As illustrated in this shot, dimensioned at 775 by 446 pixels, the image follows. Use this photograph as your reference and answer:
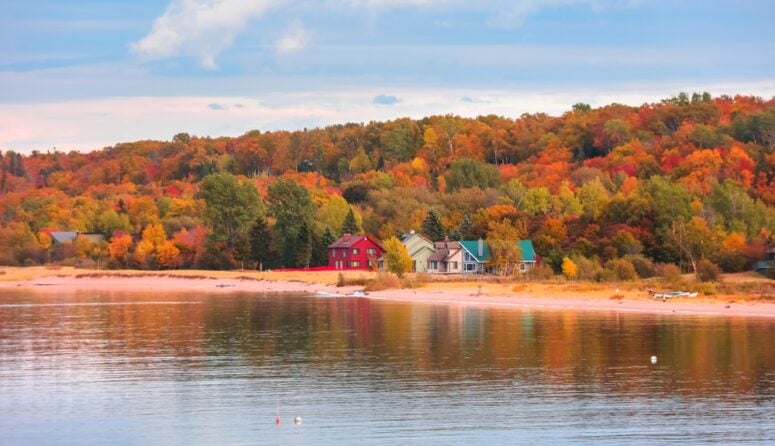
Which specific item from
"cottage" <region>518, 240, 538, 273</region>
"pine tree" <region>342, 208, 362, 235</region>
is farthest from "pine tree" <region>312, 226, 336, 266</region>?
"cottage" <region>518, 240, 538, 273</region>

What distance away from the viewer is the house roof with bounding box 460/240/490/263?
103250 millimetres

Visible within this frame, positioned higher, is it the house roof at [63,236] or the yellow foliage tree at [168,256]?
the house roof at [63,236]

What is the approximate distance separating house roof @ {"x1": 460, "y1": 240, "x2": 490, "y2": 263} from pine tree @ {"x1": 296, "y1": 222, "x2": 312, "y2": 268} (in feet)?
57.5

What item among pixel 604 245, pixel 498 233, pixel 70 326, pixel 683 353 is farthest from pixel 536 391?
pixel 498 233

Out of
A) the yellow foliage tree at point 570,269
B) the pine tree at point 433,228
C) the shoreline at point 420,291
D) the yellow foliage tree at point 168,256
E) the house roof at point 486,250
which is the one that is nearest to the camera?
the shoreline at point 420,291

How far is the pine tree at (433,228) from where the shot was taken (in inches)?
4562

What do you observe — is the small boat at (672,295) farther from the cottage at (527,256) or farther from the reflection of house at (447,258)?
the reflection of house at (447,258)

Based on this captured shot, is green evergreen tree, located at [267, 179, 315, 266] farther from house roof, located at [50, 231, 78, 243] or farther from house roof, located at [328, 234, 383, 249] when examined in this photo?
house roof, located at [50, 231, 78, 243]

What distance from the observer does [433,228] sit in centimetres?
11606

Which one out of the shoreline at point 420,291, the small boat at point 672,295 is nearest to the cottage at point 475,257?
the shoreline at point 420,291

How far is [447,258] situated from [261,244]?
2228cm

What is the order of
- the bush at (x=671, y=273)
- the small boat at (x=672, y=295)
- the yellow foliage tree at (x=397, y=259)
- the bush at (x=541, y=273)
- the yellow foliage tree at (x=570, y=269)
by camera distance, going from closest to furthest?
the small boat at (x=672, y=295), the bush at (x=671, y=273), the yellow foliage tree at (x=570, y=269), the bush at (x=541, y=273), the yellow foliage tree at (x=397, y=259)

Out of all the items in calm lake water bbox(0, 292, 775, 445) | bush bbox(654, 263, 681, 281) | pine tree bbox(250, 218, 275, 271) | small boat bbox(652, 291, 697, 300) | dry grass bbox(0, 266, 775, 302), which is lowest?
calm lake water bbox(0, 292, 775, 445)

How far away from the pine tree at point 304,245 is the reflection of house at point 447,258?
47.0 ft
